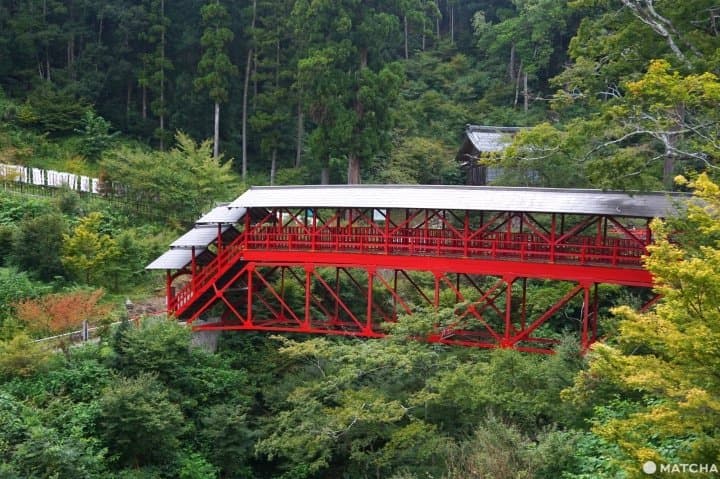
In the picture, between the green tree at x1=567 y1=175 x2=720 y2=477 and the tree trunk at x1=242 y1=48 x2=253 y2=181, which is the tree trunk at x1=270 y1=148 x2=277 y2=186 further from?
the green tree at x1=567 y1=175 x2=720 y2=477

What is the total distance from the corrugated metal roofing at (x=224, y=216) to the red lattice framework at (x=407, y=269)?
1.57 ft

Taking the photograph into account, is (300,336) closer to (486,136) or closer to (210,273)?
(210,273)

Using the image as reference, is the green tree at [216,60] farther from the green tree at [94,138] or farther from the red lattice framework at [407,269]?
the red lattice framework at [407,269]

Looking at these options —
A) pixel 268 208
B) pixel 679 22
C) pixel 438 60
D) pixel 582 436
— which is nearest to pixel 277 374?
pixel 268 208

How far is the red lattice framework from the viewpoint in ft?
64.2

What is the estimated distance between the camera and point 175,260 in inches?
909

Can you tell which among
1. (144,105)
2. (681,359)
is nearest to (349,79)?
(144,105)

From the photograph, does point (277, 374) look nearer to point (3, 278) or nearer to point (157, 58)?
point (3, 278)

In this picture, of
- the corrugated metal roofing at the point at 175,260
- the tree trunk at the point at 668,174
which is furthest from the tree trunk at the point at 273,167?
the tree trunk at the point at 668,174

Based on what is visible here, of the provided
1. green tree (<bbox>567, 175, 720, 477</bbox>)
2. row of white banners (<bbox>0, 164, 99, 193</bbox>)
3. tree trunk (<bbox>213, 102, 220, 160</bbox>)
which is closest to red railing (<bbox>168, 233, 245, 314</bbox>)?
row of white banners (<bbox>0, 164, 99, 193</bbox>)

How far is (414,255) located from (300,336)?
5548mm

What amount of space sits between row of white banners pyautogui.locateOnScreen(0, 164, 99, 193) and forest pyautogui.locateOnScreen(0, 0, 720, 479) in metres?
0.49

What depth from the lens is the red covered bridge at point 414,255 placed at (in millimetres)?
19406

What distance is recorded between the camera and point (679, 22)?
21.0 metres
